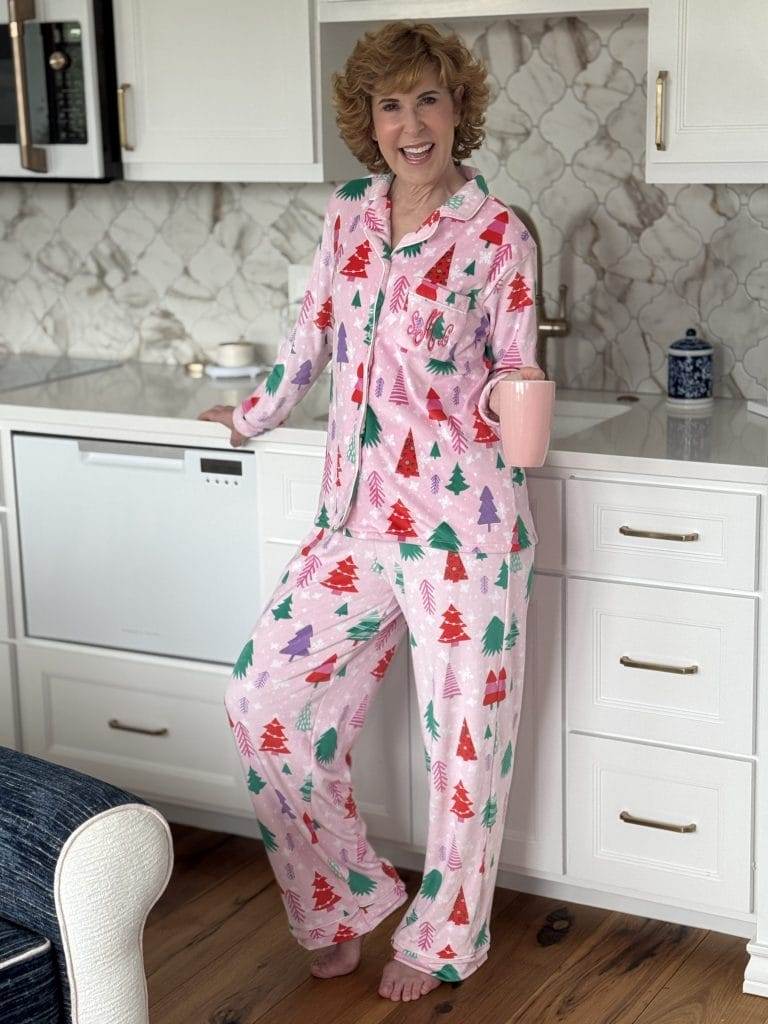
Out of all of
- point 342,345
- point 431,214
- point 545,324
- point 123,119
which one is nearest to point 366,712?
point 342,345

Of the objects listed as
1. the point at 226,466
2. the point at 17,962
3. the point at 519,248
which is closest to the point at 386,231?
the point at 519,248

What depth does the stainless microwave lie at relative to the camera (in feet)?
10.2

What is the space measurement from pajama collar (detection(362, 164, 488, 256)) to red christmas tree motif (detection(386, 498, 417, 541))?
398 millimetres

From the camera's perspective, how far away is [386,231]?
233 cm

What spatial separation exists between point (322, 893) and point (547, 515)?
76cm

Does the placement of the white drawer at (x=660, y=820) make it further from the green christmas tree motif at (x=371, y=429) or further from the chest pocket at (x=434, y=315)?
the chest pocket at (x=434, y=315)

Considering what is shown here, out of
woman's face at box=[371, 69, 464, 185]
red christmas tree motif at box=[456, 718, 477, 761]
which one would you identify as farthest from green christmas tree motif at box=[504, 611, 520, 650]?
woman's face at box=[371, 69, 464, 185]

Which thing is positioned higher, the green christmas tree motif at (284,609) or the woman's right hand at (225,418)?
the woman's right hand at (225,418)

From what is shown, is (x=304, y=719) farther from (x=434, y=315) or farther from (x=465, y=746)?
(x=434, y=315)

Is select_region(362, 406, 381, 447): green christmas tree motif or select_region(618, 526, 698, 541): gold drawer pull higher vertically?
select_region(362, 406, 381, 447): green christmas tree motif

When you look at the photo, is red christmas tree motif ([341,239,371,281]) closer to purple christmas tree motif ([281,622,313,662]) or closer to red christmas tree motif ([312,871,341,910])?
purple christmas tree motif ([281,622,313,662])

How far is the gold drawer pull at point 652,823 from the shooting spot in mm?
2590

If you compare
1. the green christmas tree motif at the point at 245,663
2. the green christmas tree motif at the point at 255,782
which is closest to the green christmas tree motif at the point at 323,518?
the green christmas tree motif at the point at 245,663

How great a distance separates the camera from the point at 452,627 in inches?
92.7
